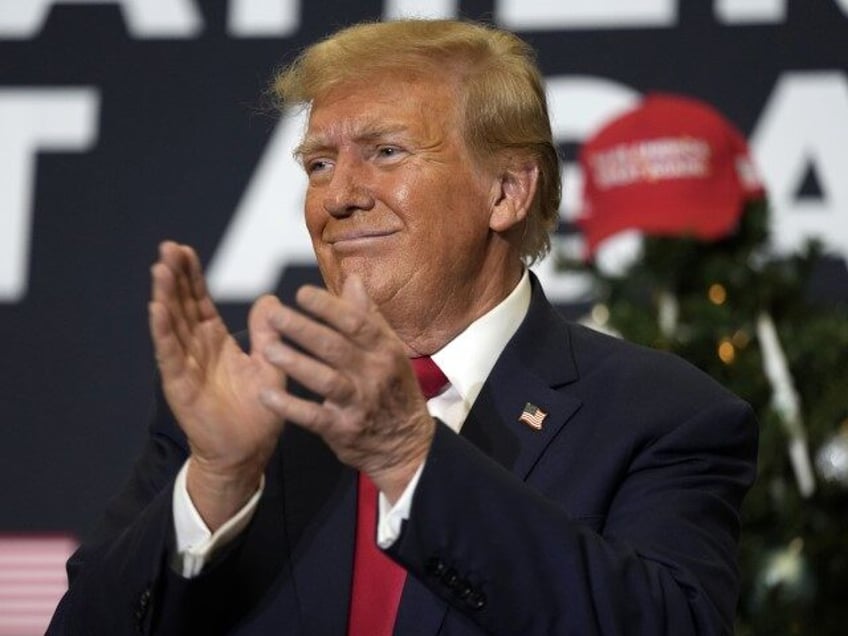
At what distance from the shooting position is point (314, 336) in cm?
154

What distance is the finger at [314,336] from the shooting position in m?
1.54

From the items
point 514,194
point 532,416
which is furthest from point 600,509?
point 514,194

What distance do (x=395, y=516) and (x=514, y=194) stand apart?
2.65 feet

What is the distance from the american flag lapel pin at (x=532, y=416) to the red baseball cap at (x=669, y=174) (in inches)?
72.9

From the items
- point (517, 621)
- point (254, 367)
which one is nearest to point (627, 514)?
point (517, 621)

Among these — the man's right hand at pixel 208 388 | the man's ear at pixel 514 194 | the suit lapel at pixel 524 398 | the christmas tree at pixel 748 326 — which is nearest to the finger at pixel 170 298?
the man's right hand at pixel 208 388

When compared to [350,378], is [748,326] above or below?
below

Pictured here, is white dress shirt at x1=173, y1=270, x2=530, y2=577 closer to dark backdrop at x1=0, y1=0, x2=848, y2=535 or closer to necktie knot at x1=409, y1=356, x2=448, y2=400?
necktie knot at x1=409, y1=356, x2=448, y2=400

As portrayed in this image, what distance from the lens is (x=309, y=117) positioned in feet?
7.59

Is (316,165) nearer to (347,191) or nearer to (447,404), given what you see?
(347,191)

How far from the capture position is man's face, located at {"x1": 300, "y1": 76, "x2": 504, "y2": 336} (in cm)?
217

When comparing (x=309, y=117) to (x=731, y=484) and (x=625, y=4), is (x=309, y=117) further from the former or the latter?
(x=625, y=4)

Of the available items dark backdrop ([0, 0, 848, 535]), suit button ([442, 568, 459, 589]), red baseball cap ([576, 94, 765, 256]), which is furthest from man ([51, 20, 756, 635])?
dark backdrop ([0, 0, 848, 535])

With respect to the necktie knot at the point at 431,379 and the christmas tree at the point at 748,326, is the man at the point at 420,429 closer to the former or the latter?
the necktie knot at the point at 431,379
